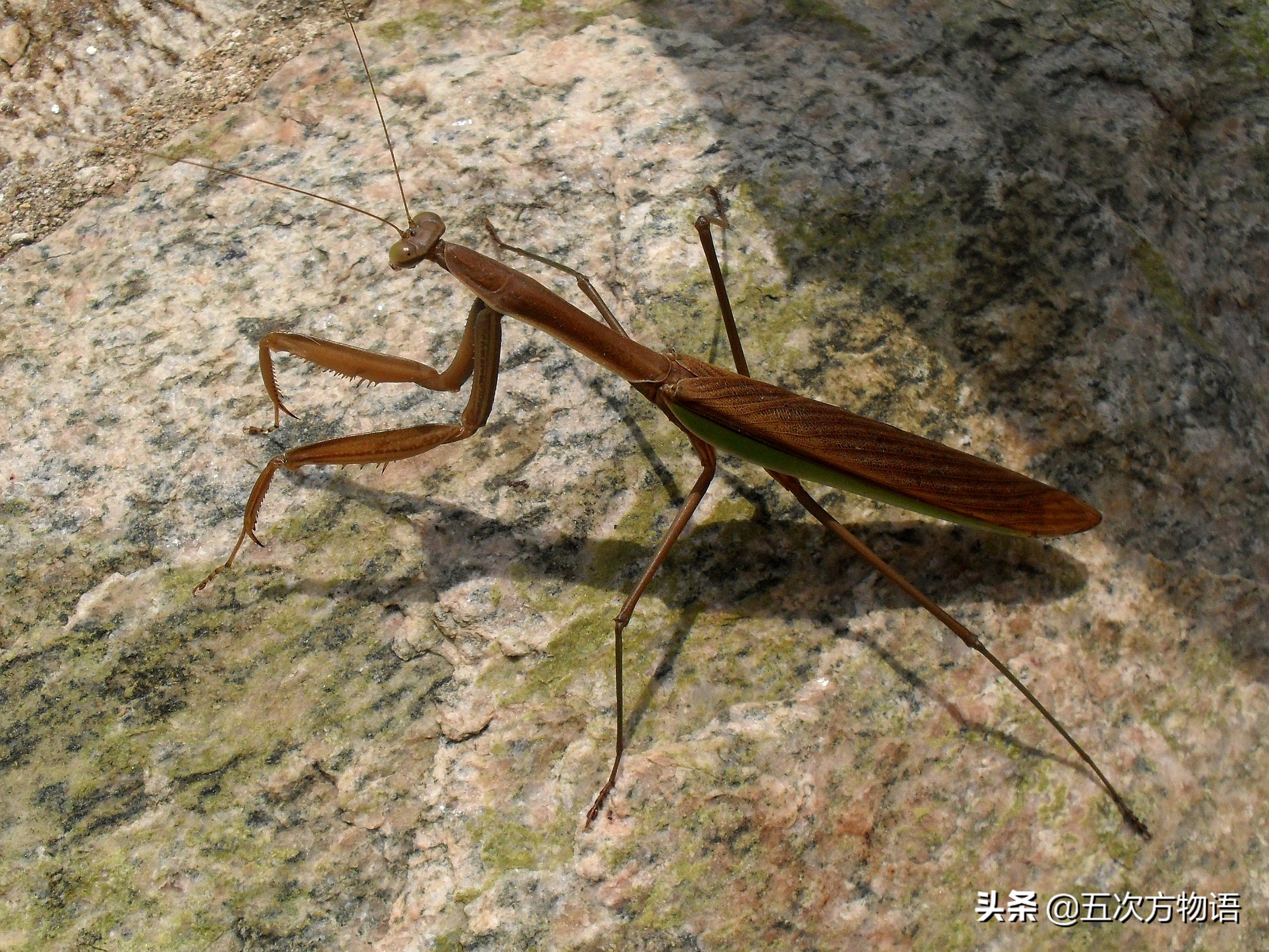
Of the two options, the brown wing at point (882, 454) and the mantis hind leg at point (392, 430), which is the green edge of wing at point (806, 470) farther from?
the mantis hind leg at point (392, 430)

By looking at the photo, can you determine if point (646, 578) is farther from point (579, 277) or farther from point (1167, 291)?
point (1167, 291)

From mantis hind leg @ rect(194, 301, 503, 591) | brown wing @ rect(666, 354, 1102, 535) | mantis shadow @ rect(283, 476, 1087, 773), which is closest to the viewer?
mantis hind leg @ rect(194, 301, 503, 591)

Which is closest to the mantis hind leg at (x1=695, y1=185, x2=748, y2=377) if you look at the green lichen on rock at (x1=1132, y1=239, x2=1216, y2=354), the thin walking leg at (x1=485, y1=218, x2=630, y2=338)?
the thin walking leg at (x1=485, y1=218, x2=630, y2=338)

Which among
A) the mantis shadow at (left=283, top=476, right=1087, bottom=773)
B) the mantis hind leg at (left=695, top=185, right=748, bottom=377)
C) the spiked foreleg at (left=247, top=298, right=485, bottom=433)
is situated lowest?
the mantis shadow at (left=283, top=476, right=1087, bottom=773)

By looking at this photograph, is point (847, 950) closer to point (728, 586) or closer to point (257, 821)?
point (728, 586)

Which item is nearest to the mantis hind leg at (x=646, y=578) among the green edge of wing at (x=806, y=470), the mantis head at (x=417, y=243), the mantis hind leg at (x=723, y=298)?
the green edge of wing at (x=806, y=470)

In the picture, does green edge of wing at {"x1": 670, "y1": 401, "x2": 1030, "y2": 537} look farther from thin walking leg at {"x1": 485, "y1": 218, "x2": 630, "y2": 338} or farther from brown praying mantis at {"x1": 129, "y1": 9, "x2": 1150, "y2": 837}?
thin walking leg at {"x1": 485, "y1": 218, "x2": 630, "y2": 338}

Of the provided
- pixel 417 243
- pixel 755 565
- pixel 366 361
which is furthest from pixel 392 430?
pixel 755 565
